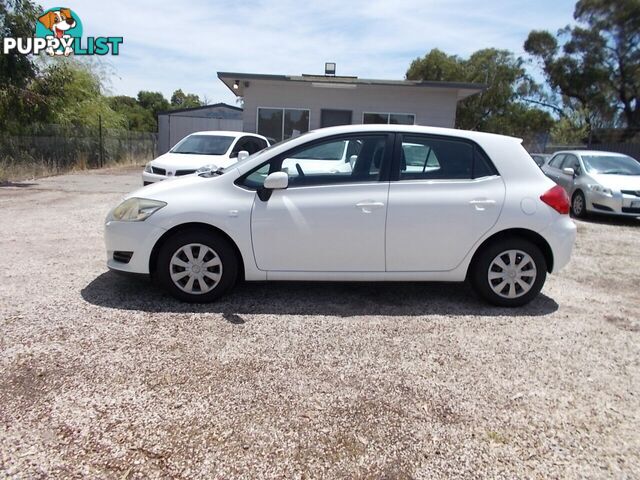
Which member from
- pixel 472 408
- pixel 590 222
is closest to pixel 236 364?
pixel 472 408

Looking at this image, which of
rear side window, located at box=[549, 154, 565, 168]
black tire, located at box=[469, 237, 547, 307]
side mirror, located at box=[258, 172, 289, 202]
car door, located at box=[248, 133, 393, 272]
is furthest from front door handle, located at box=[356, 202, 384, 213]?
rear side window, located at box=[549, 154, 565, 168]

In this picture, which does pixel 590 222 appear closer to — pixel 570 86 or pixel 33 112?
pixel 33 112

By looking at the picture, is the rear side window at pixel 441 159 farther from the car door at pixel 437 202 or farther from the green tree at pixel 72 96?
the green tree at pixel 72 96

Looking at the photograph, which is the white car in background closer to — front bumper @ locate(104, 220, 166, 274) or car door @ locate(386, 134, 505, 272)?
front bumper @ locate(104, 220, 166, 274)

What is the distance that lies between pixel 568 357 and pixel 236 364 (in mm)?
2425

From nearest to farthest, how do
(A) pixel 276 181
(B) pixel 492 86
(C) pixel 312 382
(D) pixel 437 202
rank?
1. (C) pixel 312 382
2. (A) pixel 276 181
3. (D) pixel 437 202
4. (B) pixel 492 86

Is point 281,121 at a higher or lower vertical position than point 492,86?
lower

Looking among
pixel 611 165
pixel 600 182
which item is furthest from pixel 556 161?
pixel 600 182

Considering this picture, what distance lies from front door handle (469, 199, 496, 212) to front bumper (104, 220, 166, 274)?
2727 millimetres

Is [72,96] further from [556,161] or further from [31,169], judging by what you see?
[556,161]

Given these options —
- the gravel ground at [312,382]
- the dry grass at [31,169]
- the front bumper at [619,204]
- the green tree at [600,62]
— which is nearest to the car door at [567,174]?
the front bumper at [619,204]

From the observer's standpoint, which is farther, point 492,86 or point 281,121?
point 492,86

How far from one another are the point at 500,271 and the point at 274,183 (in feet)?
7.26

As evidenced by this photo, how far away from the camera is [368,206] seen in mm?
4168
